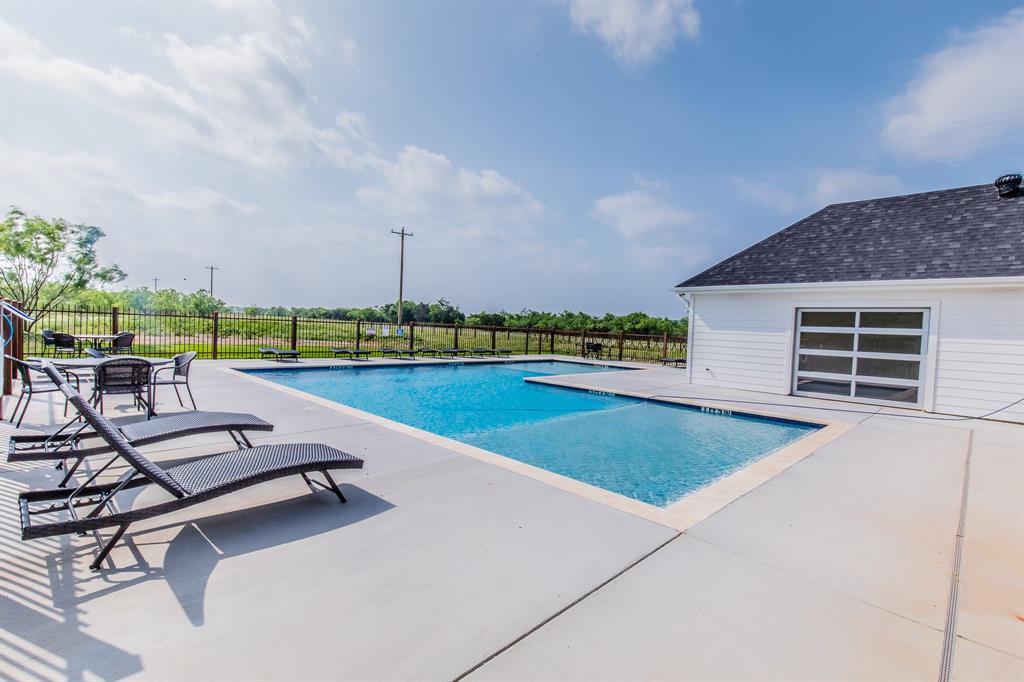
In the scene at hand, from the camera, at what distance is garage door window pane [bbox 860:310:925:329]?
8.68 metres

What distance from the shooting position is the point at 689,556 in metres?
2.67

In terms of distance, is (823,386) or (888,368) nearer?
(888,368)

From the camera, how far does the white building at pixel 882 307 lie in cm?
790

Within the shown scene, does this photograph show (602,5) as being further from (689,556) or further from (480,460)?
(689,556)

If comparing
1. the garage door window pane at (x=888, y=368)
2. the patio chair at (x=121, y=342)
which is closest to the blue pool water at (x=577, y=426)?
the patio chair at (x=121, y=342)

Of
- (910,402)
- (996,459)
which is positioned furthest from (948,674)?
(910,402)

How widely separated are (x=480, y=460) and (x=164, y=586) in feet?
8.70

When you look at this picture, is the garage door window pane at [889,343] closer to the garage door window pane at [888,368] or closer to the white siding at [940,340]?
the garage door window pane at [888,368]

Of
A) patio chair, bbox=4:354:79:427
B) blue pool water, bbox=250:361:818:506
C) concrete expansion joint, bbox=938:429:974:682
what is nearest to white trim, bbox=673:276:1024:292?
blue pool water, bbox=250:361:818:506

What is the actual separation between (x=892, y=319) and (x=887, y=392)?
157 centimetres

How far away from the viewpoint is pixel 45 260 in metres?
20.4

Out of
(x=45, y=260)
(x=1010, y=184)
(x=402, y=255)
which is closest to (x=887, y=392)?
(x=1010, y=184)

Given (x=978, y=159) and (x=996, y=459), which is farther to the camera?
(x=978, y=159)

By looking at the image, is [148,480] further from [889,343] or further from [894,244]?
[894,244]
